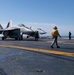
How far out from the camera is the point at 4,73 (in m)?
6.73

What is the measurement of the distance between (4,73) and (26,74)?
2.41 feet

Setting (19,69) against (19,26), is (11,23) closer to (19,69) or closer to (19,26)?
(19,26)

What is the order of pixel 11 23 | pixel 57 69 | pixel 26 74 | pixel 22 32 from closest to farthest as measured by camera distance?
pixel 26 74 → pixel 57 69 → pixel 22 32 → pixel 11 23

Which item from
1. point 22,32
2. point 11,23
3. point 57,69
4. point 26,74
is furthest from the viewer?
point 11,23

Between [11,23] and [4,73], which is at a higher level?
[11,23]

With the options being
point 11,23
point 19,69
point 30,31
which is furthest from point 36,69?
point 11,23

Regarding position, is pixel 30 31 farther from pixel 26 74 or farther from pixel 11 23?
pixel 26 74

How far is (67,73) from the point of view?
21.9 feet

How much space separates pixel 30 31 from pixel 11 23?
7553 mm

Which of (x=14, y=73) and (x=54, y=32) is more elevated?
(x=54, y=32)

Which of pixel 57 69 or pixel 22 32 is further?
pixel 22 32

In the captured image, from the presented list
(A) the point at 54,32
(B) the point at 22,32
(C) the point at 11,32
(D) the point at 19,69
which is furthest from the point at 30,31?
(D) the point at 19,69

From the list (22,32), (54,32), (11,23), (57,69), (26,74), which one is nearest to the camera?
(26,74)

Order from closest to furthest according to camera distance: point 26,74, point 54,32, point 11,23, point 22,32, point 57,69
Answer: point 26,74 → point 57,69 → point 54,32 → point 22,32 → point 11,23
